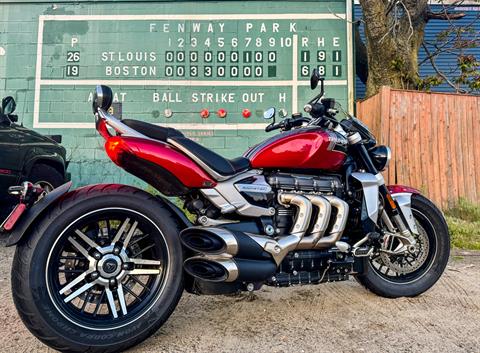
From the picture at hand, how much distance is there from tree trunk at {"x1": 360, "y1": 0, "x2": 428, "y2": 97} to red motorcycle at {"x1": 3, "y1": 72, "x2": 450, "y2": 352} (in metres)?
4.64

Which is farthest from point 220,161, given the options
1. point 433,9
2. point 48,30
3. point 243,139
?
point 433,9

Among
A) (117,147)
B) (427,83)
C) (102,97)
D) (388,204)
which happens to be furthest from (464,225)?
(102,97)

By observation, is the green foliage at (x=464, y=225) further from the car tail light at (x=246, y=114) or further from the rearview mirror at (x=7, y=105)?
the rearview mirror at (x=7, y=105)

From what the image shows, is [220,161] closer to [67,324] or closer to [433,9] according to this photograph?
[67,324]

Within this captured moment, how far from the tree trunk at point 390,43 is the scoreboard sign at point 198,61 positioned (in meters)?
0.39

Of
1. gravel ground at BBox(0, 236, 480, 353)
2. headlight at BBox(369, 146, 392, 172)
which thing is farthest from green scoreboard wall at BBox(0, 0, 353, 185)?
gravel ground at BBox(0, 236, 480, 353)

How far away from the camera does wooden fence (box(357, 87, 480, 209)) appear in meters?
6.18

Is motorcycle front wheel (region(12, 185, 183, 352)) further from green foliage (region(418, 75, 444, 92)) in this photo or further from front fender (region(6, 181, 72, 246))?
green foliage (region(418, 75, 444, 92))

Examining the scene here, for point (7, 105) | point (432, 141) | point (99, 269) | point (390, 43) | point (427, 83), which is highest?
point (390, 43)

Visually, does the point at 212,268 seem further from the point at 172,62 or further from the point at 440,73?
the point at 440,73

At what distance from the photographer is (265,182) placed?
2.48 m

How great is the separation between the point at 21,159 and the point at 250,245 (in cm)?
403

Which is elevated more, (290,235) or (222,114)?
(222,114)

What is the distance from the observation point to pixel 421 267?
3061mm
